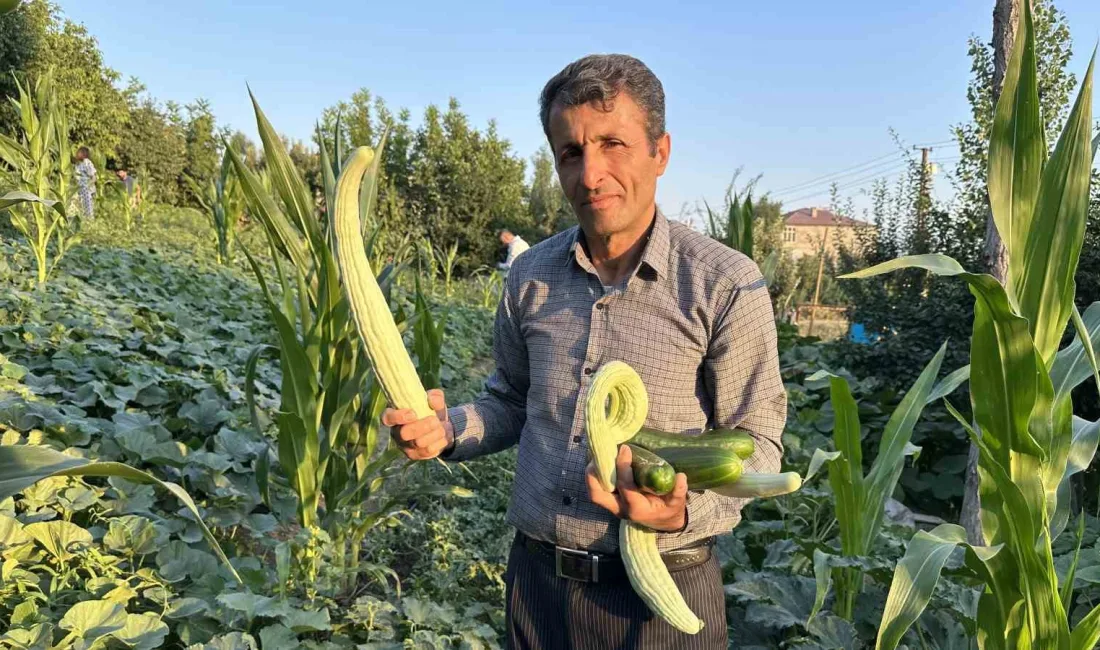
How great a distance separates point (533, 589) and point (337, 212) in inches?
39.7

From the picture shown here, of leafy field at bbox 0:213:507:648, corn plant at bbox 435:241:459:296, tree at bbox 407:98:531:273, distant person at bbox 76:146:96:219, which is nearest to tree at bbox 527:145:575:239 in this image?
tree at bbox 407:98:531:273

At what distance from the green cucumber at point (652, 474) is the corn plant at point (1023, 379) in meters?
0.52

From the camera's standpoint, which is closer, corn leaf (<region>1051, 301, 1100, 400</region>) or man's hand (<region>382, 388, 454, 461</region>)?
man's hand (<region>382, 388, 454, 461</region>)

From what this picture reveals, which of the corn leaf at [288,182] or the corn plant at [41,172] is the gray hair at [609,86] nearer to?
the corn leaf at [288,182]

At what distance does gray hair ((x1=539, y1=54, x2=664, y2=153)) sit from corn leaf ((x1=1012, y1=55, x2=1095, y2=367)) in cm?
78

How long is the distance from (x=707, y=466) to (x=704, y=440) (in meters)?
0.10

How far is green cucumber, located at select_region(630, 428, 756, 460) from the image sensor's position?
1281 millimetres

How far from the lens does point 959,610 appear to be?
1.88 metres

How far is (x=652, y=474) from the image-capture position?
1141 mm

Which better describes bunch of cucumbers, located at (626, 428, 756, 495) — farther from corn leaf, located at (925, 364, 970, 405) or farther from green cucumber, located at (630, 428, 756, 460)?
corn leaf, located at (925, 364, 970, 405)

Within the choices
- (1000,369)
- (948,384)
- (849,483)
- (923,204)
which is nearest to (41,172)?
(849,483)

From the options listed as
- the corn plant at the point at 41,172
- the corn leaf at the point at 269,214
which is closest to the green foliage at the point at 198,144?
the corn plant at the point at 41,172

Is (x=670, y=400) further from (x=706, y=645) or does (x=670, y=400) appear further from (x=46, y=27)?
(x=46, y=27)

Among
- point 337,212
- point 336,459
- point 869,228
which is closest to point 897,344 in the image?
point 869,228
